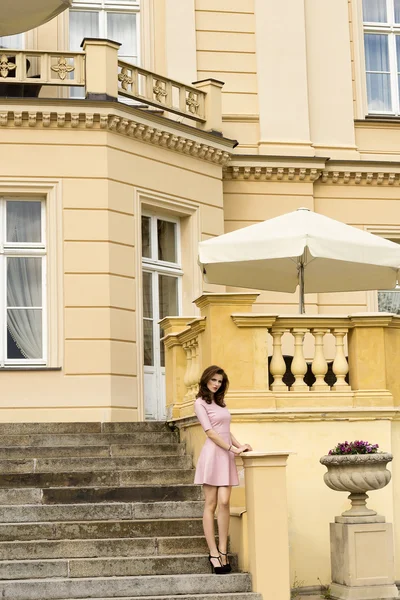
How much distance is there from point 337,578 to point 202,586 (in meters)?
1.41

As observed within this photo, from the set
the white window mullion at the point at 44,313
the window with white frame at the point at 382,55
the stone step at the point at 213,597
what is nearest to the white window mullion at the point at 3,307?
the white window mullion at the point at 44,313

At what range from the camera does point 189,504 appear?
11.1m

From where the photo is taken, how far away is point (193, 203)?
16688mm

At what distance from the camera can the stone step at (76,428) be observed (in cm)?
1313

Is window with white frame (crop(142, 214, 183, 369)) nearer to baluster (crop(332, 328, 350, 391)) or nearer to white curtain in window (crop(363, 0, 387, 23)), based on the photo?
baluster (crop(332, 328, 350, 391))

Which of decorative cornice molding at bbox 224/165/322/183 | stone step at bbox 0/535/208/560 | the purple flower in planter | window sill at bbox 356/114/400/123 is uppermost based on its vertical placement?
window sill at bbox 356/114/400/123

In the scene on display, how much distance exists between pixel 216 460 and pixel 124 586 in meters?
1.36

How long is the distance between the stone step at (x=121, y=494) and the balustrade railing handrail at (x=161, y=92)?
21.4 ft

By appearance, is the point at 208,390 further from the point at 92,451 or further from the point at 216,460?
the point at 92,451

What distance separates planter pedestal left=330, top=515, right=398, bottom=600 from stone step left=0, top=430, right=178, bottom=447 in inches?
122

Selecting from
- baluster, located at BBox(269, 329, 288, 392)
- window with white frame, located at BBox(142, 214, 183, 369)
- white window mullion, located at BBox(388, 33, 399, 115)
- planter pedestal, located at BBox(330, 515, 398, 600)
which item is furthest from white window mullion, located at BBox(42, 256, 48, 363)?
white window mullion, located at BBox(388, 33, 399, 115)

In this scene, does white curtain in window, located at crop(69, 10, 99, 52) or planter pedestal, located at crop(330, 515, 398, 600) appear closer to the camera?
planter pedestal, located at crop(330, 515, 398, 600)

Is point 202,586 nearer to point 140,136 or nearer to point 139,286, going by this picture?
point 139,286

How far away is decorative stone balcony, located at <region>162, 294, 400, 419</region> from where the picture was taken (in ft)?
37.0
